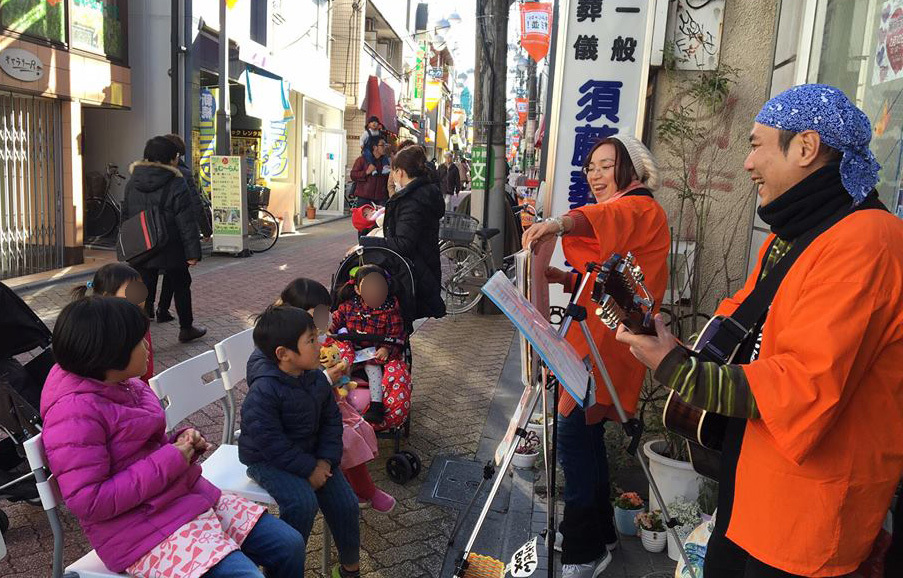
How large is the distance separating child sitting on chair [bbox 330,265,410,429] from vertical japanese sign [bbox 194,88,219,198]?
9.66m

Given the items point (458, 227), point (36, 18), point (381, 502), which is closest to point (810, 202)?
point (381, 502)

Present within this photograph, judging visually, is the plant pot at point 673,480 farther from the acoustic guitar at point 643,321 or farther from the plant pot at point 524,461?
the acoustic guitar at point 643,321

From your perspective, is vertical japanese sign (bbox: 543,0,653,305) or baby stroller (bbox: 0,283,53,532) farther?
vertical japanese sign (bbox: 543,0,653,305)

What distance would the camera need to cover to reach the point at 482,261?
29.5 feet

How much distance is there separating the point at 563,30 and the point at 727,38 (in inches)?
42.7

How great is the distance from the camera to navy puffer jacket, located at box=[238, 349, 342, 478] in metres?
2.70

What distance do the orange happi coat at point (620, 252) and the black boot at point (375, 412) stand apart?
1560 mm

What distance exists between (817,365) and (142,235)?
5.96 metres

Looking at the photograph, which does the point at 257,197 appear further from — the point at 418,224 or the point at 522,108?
the point at 522,108

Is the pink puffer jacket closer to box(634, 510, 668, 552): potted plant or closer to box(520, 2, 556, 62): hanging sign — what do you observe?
box(634, 510, 668, 552): potted plant

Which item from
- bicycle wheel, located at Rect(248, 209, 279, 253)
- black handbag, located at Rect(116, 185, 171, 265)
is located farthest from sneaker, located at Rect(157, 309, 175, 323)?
bicycle wheel, located at Rect(248, 209, 279, 253)

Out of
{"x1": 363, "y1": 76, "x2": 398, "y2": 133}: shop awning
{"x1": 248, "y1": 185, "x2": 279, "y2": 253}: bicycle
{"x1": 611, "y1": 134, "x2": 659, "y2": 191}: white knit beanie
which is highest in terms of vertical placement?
{"x1": 363, "y1": 76, "x2": 398, "y2": 133}: shop awning

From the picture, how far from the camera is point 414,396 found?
18.6 ft

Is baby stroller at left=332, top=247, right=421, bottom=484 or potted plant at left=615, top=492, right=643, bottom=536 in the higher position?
baby stroller at left=332, top=247, right=421, bottom=484
